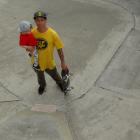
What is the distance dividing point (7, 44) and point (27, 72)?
48.7 inches

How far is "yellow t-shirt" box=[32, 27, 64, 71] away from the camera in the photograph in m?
6.61

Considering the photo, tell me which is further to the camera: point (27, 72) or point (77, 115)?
point (27, 72)

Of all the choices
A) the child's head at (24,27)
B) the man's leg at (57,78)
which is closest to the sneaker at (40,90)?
the man's leg at (57,78)

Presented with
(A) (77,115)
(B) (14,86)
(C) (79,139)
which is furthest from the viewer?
(B) (14,86)

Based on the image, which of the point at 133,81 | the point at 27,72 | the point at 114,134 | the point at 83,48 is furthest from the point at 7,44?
→ the point at 114,134

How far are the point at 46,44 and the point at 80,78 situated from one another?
5.41 ft

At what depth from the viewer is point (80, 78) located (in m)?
8.10

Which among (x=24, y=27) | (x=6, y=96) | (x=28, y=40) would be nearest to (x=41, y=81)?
(x=6, y=96)

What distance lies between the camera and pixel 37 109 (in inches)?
289

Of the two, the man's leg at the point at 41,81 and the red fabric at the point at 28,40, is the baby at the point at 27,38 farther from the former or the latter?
the man's leg at the point at 41,81

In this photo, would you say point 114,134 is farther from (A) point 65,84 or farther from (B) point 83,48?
(B) point 83,48

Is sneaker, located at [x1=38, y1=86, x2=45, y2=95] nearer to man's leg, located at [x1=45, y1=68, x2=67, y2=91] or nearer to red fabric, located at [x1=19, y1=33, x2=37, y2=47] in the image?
man's leg, located at [x1=45, y1=68, x2=67, y2=91]

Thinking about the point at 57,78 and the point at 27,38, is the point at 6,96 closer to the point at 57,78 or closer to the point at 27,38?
the point at 57,78

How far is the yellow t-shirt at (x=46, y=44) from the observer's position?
21.7 ft
